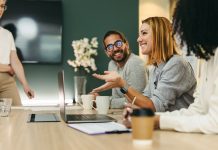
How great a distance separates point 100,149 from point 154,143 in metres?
0.18

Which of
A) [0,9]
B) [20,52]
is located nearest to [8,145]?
[0,9]

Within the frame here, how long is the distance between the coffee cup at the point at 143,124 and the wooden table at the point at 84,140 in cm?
3

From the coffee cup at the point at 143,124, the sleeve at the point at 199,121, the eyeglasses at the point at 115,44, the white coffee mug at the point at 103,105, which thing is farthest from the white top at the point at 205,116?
the eyeglasses at the point at 115,44

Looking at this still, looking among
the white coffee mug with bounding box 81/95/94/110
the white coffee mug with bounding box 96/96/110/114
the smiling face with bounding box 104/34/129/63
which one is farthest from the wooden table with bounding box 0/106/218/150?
the smiling face with bounding box 104/34/129/63

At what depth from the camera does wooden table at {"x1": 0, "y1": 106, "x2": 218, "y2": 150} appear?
104 cm

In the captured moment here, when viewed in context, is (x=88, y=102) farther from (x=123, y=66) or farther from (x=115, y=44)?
(x=115, y=44)

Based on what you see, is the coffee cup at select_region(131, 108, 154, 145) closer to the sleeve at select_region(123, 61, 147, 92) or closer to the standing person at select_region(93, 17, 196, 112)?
the standing person at select_region(93, 17, 196, 112)

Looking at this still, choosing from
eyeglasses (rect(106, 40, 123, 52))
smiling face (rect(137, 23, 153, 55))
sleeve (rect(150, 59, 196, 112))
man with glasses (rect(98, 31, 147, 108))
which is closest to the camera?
sleeve (rect(150, 59, 196, 112))

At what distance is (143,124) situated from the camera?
99 centimetres

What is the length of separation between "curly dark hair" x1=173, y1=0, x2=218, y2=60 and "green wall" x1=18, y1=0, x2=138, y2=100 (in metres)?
3.27

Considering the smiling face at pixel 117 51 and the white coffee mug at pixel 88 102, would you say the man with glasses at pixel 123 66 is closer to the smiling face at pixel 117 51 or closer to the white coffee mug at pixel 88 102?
the smiling face at pixel 117 51

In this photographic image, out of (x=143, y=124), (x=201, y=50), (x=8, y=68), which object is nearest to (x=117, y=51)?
(x=8, y=68)

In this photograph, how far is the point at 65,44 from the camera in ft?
15.3

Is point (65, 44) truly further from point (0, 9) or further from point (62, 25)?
point (0, 9)
